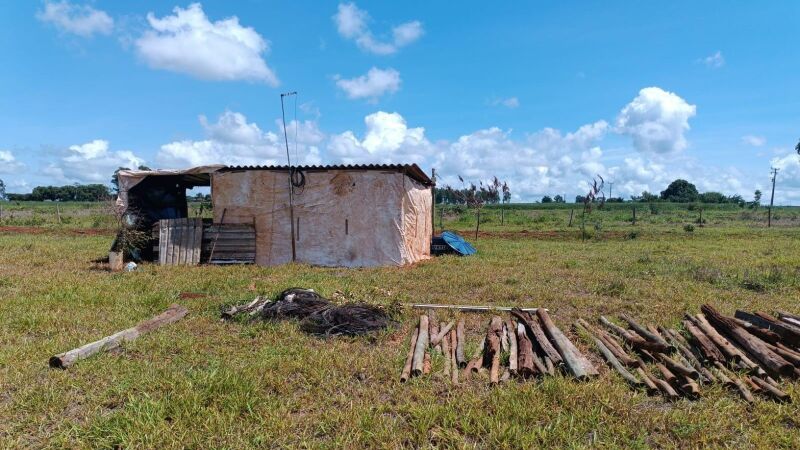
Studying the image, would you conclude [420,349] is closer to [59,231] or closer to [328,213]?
[328,213]

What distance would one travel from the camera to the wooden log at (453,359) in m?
4.32

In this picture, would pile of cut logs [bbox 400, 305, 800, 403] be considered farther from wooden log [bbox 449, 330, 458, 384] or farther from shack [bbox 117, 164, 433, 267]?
shack [bbox 117, 164, 433, 267]

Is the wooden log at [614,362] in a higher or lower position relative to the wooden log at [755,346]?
lower

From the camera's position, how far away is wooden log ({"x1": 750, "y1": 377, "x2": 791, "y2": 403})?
3.94 metres

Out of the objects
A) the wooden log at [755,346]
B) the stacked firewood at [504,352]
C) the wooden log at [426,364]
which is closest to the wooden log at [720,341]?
the wooden log at [755,346]

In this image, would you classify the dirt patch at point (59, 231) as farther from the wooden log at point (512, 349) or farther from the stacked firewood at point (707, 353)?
the stacked firewood at point (707, 353)

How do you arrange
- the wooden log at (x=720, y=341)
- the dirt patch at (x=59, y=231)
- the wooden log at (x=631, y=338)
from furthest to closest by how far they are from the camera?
the dirt patch at (x=59, y=231) → the wooden log at (x=631, y=338) → the wooden log at (x=720, y=341)

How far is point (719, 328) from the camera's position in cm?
546

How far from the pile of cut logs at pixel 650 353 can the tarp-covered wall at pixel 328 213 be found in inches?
235

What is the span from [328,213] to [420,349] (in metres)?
7.45

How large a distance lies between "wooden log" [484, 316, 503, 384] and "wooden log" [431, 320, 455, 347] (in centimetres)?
56

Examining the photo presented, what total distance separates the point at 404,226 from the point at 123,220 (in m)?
7.43

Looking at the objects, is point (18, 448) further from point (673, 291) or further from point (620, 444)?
point (673, 291)

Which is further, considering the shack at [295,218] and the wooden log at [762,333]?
the shack at [295,218]
